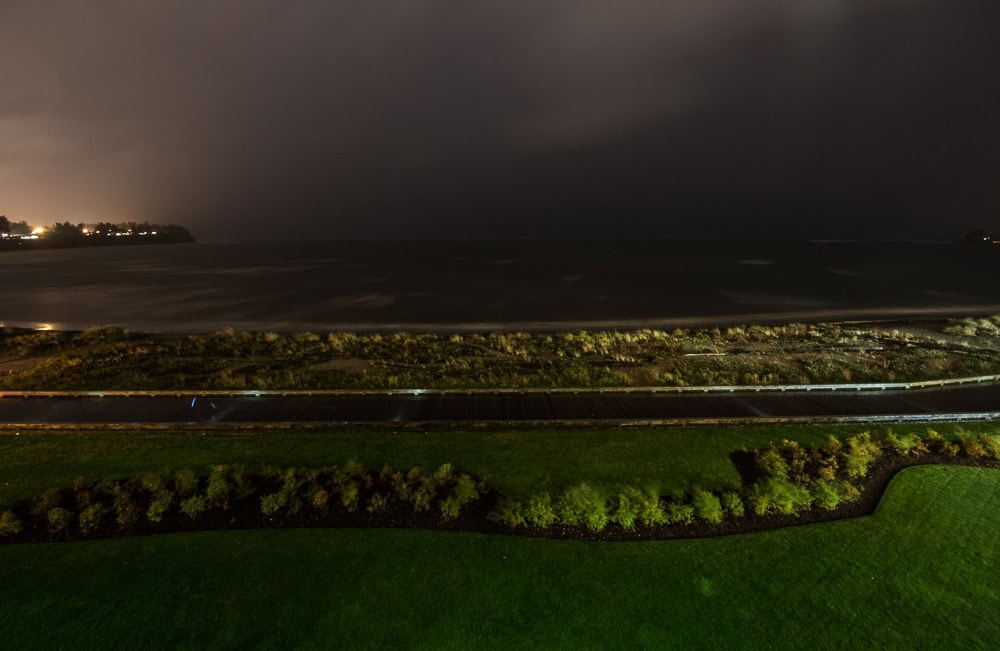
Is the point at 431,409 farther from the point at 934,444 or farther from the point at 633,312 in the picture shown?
the point at 633,312

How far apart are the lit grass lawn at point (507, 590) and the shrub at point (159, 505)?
741mm

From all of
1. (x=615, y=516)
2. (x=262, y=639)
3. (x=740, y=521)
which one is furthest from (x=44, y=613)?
(x=740, y=521)

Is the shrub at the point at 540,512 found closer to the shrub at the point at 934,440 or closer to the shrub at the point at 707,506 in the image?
the shrub at the point at 707,506

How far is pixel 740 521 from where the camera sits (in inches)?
463

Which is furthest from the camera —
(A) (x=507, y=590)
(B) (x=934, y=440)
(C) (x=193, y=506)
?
(B) (x=934, y=440)

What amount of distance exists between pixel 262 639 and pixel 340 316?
39.7 meters

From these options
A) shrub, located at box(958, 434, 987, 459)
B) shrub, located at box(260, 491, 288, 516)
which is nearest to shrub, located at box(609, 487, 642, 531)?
shrub, located at box(260, 491, 288, 516)

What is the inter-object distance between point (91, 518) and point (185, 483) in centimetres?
193

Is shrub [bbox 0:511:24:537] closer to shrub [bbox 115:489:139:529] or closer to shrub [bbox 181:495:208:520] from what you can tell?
shrub [bbox 115:489:139:529]

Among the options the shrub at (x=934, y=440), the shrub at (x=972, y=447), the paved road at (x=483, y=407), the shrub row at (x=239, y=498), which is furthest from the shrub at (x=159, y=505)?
the shrub at (x=972, y=447)

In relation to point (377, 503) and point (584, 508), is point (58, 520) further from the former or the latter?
point (584, 508)

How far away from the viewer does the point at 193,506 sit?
1183cm

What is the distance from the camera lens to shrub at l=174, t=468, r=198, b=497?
12361mm

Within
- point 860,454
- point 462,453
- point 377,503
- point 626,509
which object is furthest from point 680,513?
point 377,503
